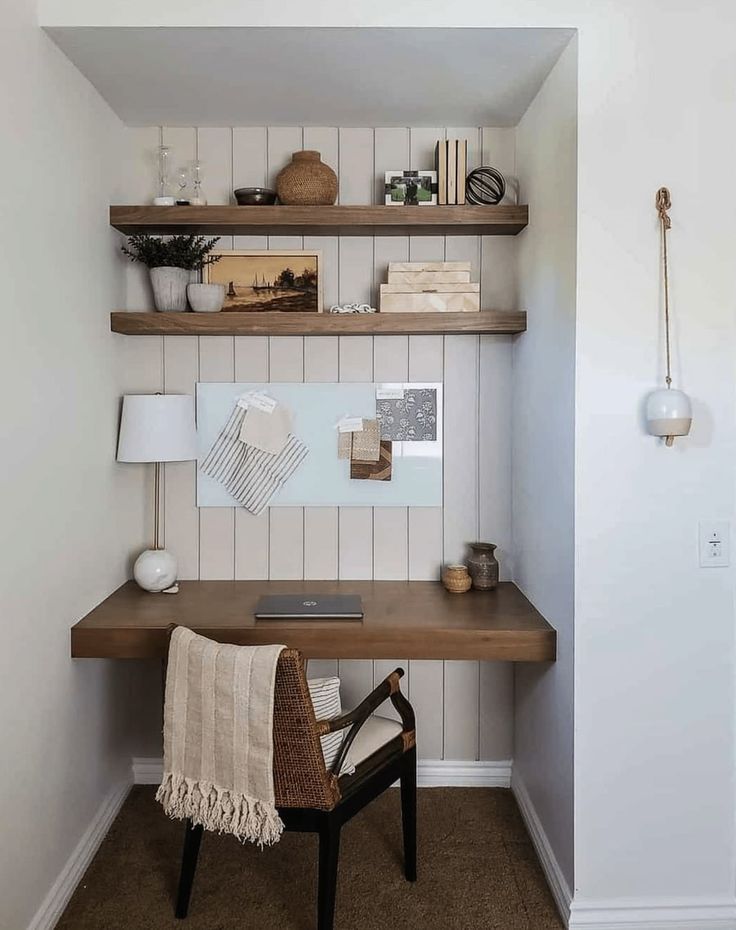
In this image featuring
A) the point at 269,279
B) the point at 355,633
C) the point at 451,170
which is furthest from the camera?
the point at 269,279

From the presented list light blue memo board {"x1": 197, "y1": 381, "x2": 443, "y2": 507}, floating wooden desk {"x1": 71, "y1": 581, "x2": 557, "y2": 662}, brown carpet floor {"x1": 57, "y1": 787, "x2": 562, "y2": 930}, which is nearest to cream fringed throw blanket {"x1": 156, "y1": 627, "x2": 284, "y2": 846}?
floating wooden desk {"x1": 71, "y1": 581, "x2": 557, "y2": 662}

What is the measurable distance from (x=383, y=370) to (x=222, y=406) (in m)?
0.62

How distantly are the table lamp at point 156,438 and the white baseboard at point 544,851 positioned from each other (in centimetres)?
148

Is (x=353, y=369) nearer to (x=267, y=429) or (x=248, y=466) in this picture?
(x=267, y=429)

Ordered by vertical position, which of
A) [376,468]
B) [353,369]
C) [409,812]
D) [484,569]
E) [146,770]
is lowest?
[146,770]

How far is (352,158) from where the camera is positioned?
9.69ft

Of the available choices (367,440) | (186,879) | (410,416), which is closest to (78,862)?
(186,879)

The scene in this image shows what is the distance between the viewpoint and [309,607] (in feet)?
8.45

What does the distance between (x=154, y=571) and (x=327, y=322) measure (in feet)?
3.45

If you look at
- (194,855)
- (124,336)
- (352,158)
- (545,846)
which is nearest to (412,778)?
(545,846)

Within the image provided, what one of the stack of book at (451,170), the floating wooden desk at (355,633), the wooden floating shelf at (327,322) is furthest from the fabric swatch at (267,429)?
the stack of book at (451,170)

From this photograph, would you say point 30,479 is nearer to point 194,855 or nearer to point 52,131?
point 52,131

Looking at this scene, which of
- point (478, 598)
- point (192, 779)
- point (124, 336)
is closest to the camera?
point (192, 779)

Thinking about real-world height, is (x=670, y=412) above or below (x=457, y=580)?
above
